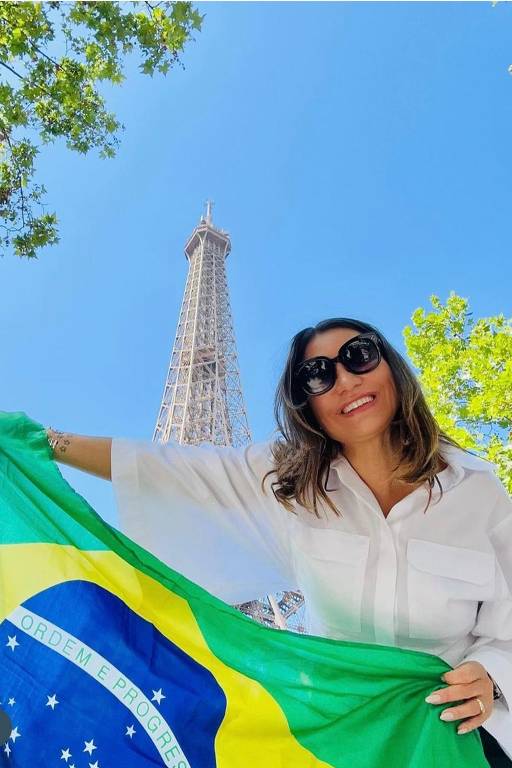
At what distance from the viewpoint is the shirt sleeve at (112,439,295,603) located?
6.93 ft

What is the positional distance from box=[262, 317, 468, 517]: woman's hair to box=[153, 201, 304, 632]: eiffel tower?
30.2 m

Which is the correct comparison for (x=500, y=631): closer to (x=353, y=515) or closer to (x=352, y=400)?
(x=353, y=515)

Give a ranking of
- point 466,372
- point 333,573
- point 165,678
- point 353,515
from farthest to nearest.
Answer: point 466,372 → point 353,515 → point 333,573 → point 165,678

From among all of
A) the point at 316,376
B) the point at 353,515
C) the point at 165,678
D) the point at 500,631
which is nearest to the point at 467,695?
the point at 500,631

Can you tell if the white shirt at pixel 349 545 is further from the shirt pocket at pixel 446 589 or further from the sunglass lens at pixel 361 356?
the sunglass lens at pixel 361 356

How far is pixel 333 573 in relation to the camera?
6.36 ft

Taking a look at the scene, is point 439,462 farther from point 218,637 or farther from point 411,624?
point 218,637

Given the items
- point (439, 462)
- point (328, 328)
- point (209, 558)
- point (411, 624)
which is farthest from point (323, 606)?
point (328, 328)

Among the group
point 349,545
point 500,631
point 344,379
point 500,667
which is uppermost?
point 344,379

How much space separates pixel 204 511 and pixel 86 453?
0.50 meters

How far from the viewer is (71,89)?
516cm

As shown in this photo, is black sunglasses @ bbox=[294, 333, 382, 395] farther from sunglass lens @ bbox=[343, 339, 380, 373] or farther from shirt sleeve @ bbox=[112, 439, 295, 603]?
shirt sleeve @ bbox=[112, 439, 295, 603]

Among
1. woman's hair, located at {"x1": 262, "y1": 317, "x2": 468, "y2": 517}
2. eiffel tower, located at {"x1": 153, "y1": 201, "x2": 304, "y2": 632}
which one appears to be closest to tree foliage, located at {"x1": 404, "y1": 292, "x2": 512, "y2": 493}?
woman's hair, located at {"x1": 262, "y1": 317, "x2": 468, "y2": 517}

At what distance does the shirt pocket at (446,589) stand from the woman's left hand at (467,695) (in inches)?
5.4
